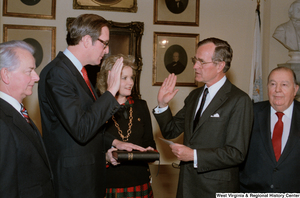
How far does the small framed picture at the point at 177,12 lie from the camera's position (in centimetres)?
600

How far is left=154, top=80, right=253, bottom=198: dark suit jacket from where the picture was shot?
2.24 metres

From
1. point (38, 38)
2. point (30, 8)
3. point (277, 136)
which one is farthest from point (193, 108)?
point (30, 8)

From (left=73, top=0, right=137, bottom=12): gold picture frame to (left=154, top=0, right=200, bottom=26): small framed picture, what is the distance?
1.74 feet

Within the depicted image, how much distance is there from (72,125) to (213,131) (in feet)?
3.86

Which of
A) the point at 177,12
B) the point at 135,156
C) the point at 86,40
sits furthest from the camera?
the point at 177,12

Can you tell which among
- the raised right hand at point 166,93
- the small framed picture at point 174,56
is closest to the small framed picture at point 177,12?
the small framed picture at point 174,56

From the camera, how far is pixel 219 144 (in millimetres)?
2350

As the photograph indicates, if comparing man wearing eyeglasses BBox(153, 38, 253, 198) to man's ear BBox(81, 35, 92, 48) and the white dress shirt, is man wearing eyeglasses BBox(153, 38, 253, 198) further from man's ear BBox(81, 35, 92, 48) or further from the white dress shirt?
the white dress shirt

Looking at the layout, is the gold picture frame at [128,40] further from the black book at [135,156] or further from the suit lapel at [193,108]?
the black book at [135,156]

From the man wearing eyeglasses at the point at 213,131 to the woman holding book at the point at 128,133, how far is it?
25.0 inches

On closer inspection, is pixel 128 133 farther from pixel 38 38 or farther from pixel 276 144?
pixel 38 38

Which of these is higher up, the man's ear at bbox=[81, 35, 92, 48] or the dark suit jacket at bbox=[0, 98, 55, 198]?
the man's ear at bbox=[81, 35, 92, 48]

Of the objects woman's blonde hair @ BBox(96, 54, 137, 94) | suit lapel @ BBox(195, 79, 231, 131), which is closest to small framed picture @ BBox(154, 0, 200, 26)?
woman's blonde hair @ BBox(96, 54, 137, 94)

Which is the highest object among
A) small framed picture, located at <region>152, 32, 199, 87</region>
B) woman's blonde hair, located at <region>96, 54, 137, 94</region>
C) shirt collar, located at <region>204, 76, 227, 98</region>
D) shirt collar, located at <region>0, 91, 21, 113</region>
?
small framed picture, located at <region>152, 32, 199, 87</region>
